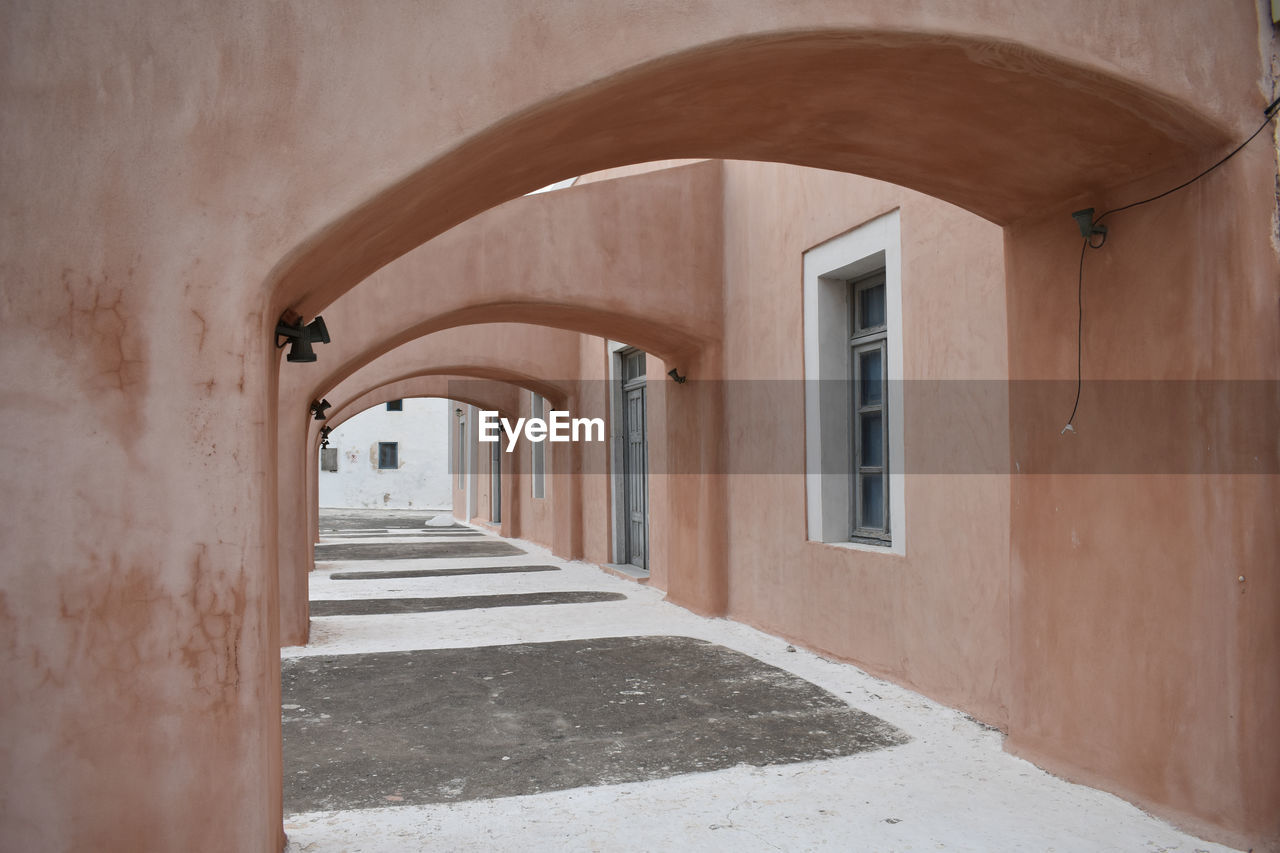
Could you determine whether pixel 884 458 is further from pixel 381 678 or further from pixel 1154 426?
pixel 381 678

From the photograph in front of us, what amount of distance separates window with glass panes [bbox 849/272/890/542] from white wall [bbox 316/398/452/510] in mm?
27993

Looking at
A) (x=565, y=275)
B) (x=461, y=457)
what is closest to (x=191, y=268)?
(x=565, y=275)

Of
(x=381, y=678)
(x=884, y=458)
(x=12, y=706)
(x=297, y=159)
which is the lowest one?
(x=381, y=678)

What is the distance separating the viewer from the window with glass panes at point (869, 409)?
21.0ft

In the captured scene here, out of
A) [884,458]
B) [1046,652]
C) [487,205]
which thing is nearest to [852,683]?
[884,458]

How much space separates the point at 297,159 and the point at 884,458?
4.54 meters

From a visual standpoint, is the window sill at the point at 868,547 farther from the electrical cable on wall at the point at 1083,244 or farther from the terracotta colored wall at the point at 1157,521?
the electrical cable on wall at the point at 1083,244

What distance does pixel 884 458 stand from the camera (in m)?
6.36

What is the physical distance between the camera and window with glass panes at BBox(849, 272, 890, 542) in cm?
641

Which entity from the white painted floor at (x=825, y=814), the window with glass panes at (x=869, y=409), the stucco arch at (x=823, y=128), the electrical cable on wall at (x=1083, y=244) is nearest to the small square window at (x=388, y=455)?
the window with glass panes at (x=869, y=409)

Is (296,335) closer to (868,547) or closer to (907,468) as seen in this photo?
(907,468)

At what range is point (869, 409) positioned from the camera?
6.61m

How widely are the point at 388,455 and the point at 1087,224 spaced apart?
103 ft

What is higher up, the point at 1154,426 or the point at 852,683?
the point at 1154,426
